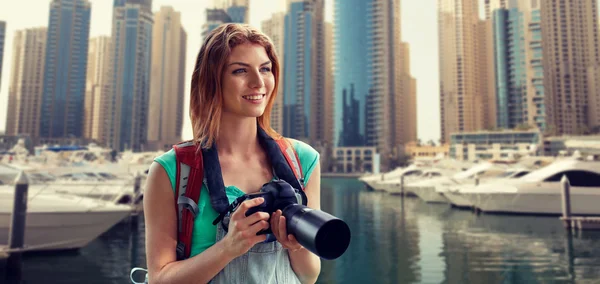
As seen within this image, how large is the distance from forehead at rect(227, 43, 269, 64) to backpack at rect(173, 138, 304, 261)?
294mm

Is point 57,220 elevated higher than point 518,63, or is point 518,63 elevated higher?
point 518,63

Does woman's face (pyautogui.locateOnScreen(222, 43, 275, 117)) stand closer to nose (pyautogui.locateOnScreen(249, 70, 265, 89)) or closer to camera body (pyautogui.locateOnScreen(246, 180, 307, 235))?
nose (pyautogui.locateOnScreen(249, 70, 265, 89))

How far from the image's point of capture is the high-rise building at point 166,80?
3479 inches

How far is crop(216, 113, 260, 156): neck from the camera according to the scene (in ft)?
3.96

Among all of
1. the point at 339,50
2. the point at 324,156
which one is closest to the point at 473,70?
the point at 339,50

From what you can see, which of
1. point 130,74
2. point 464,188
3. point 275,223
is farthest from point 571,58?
point 275,223

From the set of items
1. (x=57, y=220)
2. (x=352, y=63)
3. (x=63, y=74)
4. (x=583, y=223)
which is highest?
(x=352, y=63)

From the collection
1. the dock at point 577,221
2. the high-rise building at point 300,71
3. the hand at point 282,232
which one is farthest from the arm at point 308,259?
the high-rise building at point 300,71

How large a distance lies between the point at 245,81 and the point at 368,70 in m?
89.5

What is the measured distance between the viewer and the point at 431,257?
11.0 m

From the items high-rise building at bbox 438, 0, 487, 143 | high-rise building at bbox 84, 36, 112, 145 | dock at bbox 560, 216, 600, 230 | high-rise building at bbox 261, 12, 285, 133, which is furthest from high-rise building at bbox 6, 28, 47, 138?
dock at bbox 560, 216, 600, 230

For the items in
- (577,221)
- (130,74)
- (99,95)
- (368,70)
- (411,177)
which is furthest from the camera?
(368,70)

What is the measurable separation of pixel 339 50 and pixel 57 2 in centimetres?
6229

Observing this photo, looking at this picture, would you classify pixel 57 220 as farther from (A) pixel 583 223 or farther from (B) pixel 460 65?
(B) pixel 460 65
